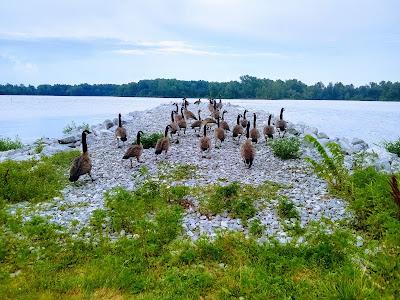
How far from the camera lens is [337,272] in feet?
27.5

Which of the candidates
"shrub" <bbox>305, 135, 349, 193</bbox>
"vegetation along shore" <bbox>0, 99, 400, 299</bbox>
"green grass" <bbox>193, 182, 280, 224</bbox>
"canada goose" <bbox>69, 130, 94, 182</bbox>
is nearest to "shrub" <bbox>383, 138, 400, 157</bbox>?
"vegetation along shore" <bbox>0, 99, 400, 299</bbox>

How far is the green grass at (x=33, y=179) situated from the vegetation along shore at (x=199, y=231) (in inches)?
2.3

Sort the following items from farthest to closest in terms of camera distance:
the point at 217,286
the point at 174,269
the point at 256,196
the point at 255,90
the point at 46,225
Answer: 1. the point at 255,90
2. the point at 256,196
3. the point at 46,225
4. the point at 174,269
5. the point at 217,286

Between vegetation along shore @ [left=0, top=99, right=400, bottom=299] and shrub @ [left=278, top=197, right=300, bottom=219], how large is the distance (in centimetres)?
3

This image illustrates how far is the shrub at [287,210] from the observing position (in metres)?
11.4

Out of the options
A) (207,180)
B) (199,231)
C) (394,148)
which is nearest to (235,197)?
(207,180)

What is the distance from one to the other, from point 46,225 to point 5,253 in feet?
4.73

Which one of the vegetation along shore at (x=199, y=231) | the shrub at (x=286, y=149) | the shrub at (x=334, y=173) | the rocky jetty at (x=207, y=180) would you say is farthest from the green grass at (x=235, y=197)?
the shrub at (x=286, y=149)

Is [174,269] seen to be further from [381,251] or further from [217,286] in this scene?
[381,251]

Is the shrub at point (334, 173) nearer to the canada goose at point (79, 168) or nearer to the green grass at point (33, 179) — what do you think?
the canada goose at point (79, 168)

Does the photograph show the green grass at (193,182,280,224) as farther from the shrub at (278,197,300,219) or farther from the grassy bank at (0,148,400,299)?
the shrub at (278,197,300,219)

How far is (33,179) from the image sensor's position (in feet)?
49.5

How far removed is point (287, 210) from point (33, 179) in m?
9.86

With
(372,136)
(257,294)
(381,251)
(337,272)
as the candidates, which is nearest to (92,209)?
(257,294)
